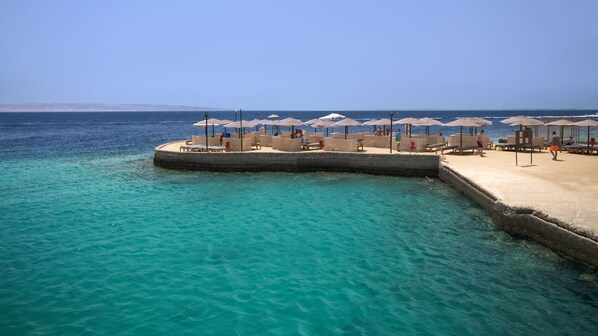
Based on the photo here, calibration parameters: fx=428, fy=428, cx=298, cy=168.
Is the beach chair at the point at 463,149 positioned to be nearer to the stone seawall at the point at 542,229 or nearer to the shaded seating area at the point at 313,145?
the shaded seating area at the point at 313,145

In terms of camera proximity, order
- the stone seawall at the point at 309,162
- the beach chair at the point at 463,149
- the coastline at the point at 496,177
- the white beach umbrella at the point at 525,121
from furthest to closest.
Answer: the white beach umbrella at the point at 525,121, the beach chair at the point at 463,149, the stone seawall at the point at 309,162, the coastline at the point at 496,177

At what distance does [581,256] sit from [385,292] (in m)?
4.30

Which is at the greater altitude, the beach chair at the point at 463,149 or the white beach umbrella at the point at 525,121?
the white beach umbrella at the point at 525,121

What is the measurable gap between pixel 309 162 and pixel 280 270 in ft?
43.2

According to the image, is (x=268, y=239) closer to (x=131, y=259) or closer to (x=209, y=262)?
(x=209, y=262)

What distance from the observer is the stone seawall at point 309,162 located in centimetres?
2016

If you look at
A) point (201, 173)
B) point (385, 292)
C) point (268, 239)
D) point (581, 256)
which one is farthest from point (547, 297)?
point (201, 173)

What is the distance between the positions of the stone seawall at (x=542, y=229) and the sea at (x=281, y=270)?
0.77 ft

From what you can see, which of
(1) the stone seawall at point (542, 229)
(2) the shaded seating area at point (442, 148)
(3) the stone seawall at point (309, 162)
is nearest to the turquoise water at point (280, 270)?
(1) the stone seawall at point (542, 229)

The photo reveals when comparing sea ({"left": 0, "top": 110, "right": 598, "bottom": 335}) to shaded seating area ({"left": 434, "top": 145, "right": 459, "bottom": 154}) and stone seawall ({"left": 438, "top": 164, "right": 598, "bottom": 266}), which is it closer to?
stone seawall ({"left": 438, "top": 164, "right": 598, "bottom": 266})

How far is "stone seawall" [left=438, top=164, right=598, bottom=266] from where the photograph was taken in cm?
865

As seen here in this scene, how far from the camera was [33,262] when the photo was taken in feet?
31.8

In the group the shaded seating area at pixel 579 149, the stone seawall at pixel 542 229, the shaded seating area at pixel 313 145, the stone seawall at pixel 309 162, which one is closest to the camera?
the stone seawall at pixel 542 229

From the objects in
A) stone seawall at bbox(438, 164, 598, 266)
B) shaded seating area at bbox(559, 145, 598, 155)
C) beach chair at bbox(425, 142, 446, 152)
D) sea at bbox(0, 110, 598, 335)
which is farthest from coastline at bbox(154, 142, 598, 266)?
beach chair at bbox(425, 142, 446, 152)
